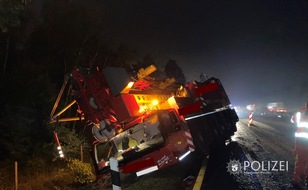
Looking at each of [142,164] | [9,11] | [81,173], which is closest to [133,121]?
[142,164]

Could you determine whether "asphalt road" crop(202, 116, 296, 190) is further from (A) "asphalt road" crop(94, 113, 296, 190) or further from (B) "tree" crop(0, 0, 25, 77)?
(B) "tree" crop(0, 0, 25, 77)

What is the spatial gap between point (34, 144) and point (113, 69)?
4825mm

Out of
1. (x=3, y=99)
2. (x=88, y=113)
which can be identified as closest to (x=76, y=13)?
(x=3, y=99)

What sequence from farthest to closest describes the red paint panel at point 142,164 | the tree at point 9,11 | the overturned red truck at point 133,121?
the overturned red truck at point 133,121, the red paint panel at point 142,164, the tree at point 9,11

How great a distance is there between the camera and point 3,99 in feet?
37.1
